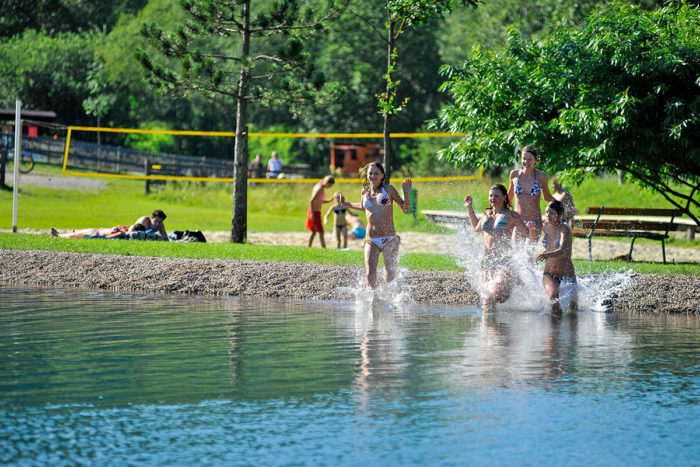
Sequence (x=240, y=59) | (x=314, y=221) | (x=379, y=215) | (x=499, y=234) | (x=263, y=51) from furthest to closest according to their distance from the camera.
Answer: (x=263, y=51) → (x=314, y=221) → (x=240, y=59) → (x=379, y=215) → (x=499, y=234)

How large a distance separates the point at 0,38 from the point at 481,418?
52621 mm

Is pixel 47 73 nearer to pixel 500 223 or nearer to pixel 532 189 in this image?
pixel 532 189

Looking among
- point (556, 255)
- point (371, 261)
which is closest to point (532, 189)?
point (556, 255)

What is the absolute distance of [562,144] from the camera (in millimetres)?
15867

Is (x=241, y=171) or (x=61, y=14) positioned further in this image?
(x=61, y=14)

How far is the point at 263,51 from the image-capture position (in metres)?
47.7

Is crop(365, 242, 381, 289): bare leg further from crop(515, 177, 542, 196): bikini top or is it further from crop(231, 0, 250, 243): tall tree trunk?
crop(231, 0, 250, 243): tall tree trunk

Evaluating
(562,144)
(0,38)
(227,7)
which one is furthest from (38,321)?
(0,38)

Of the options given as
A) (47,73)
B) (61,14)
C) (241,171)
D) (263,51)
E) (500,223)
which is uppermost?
(61,14)

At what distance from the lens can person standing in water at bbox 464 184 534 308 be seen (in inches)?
494

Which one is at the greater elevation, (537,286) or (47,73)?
(47,73)

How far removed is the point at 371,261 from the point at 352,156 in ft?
109

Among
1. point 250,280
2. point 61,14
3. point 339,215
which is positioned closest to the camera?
point 250,280

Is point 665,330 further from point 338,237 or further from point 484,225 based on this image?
point 338,237
